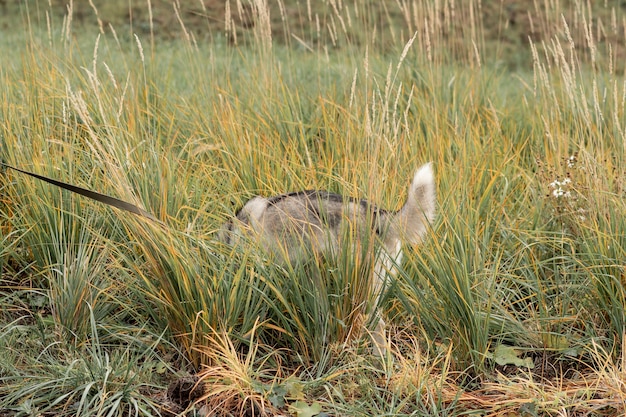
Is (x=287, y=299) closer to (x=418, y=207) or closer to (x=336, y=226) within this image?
(x=336, y=226)

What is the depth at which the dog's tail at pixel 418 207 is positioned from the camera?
13.5ft

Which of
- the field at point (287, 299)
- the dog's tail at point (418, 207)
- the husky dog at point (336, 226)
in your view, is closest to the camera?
the field at point (287, 299)

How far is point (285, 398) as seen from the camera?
12.1ft

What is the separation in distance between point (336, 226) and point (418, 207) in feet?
1.36

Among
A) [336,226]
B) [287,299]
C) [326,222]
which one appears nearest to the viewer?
[326,222]

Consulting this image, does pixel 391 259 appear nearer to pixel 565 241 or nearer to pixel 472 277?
pixel 472 277

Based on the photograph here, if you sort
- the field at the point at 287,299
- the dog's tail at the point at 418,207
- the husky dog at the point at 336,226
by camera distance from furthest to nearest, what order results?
the dog's tail at the point at 418,207 → the husky dog at the point at 336,226 → the field at the point at 287,299

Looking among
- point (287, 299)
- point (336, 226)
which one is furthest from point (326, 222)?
point (287, 299)

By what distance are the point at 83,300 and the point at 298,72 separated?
4.78 metres

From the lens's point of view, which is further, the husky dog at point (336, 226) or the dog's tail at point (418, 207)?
the dog's tail at point (418, 207)

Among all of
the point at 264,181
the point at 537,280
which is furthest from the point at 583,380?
the point at 264,181

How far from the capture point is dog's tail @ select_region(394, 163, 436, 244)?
4.11 meters

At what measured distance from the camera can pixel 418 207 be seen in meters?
4.06

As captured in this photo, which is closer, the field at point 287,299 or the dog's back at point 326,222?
the field at point 287,299
